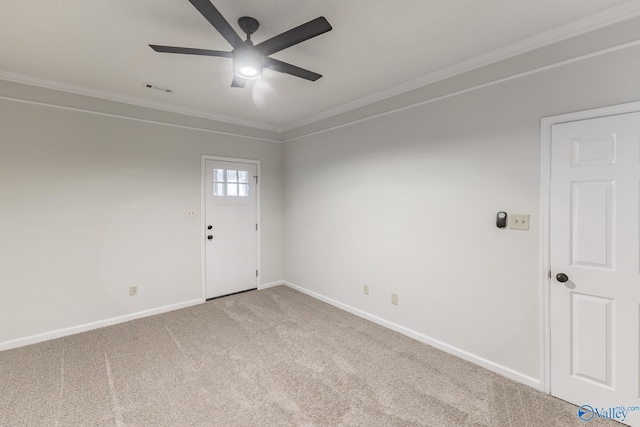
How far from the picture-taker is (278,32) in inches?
81.9

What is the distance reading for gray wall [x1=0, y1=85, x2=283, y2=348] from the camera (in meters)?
2.81

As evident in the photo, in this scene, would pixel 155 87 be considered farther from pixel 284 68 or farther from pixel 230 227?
pixel 230 227

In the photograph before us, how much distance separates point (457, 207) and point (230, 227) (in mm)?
3119

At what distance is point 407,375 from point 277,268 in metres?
2.89

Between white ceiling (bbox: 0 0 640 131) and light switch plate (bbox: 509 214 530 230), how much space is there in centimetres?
129

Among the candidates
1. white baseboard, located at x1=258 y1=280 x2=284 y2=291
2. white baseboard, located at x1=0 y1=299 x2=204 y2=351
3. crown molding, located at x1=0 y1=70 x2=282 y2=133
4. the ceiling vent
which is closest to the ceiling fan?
the ceiling vent

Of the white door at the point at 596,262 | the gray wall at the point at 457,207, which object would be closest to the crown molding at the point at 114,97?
the gray wall at the point at 457,207

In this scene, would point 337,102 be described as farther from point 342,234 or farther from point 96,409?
point 96,409

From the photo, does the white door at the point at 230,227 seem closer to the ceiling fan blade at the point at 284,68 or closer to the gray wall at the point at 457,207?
the gray wall at the point at 457,207

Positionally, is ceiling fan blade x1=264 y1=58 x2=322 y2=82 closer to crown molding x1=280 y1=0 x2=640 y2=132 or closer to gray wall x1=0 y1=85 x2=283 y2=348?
crown molding x1=280 y1=0 x2=640 y2=132

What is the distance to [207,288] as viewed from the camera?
4043mm

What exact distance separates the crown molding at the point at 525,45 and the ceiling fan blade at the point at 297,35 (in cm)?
157

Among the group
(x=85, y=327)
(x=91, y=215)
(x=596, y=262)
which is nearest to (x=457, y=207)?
(x=596, y=262)

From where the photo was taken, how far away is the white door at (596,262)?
1805mm
